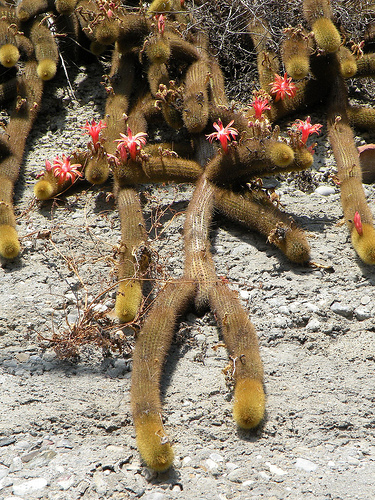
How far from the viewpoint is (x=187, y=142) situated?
4.61 meters

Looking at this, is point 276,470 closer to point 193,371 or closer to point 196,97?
point 193,371

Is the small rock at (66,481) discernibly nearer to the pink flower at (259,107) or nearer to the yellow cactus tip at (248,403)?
the yellow cactus tip at (248,403)

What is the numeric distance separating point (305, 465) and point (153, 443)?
2.35 ft

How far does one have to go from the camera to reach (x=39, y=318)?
3.27 meters

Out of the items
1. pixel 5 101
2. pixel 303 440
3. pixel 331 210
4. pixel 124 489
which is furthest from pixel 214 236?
pixel 5 101

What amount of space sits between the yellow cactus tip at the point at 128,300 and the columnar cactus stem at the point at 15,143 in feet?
2.98

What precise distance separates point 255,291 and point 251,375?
87cm

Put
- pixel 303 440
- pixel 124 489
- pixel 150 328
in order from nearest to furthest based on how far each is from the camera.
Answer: pixel 124 489, pixel 303 440, pixel 150 328

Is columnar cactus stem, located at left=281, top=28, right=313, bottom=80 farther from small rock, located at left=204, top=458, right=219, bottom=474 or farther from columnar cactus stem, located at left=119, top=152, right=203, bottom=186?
small rock, located at left=204, top=458, right=219, bottom=474


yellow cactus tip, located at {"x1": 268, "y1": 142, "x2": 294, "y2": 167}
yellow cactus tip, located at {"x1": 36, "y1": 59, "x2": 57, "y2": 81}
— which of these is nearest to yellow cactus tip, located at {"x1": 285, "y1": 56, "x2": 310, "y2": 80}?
yellow cactus tip, located at {"x1": 268, "y1": 142, "x2": 294, "y2": 167}

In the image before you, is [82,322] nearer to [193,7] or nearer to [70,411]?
[70,411]

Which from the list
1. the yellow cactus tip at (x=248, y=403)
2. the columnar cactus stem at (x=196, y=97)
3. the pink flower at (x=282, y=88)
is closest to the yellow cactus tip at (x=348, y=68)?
the pink flower at (x=282, y=88)

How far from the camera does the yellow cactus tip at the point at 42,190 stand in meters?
3.98

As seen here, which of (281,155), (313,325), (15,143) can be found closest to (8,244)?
(15,143)
